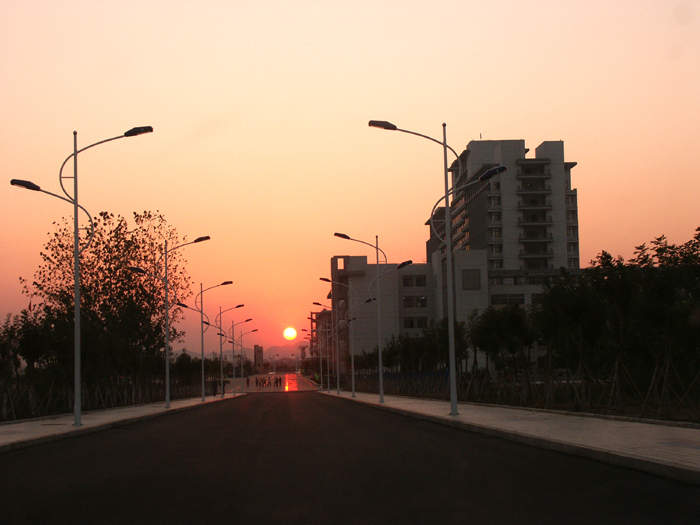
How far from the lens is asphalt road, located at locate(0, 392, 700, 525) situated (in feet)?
A: 25.0

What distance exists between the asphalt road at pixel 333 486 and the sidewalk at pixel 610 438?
0.89ft

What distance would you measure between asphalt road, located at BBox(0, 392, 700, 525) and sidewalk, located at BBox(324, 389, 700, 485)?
0.89 feet

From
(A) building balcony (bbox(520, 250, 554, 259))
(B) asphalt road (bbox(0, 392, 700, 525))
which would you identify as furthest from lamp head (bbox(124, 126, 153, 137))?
(A) building balcony (bbox(520, 250, 554, 259))

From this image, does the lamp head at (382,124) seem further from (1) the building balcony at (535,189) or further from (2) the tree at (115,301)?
(1) the building balcony at (535,189)

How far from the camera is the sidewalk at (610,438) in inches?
407

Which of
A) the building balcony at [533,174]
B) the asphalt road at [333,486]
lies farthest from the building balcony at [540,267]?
the asphalt road at [333,486]

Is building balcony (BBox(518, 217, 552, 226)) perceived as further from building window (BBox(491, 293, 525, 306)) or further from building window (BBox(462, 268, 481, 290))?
building window (BBox(462, 268, 481, 290))

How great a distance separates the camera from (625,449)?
1197 centimetres

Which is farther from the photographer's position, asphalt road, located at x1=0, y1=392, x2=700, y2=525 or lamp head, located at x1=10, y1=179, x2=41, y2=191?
lamp head, located at x1=10, y1=179, x2=41, y2=191

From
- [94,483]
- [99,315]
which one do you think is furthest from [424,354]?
[94,483]

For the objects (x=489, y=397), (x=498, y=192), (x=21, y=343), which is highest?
(x=498, y=192)

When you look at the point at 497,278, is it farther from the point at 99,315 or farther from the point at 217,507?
the point at 217,507

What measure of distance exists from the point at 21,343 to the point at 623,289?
23.0 m

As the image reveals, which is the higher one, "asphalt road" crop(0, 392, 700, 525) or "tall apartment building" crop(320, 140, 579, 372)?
"tall apartment building" crop(320, 140, 579, 372)
